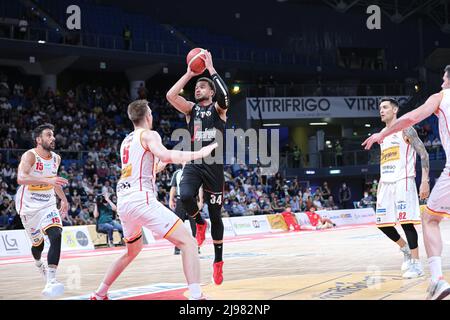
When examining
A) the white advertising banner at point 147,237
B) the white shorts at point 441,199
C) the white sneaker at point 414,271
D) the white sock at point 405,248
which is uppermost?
the white shorts at point 441,199

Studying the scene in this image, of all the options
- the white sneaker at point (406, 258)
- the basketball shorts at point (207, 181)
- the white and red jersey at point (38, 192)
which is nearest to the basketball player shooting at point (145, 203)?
the basketball shorts at point (207, 181)

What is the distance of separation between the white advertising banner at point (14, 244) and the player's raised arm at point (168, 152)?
→ 1140 cm

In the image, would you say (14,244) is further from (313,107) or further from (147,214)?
(313,107)

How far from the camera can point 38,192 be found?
858 centimetres

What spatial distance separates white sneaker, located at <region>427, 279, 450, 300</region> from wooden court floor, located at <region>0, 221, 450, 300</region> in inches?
8.9

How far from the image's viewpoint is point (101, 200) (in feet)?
57.9

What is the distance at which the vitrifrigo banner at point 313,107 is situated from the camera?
126 feet

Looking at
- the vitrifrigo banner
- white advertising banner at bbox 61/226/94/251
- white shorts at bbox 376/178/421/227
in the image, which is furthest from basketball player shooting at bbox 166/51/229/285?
the vitrifrigo banner

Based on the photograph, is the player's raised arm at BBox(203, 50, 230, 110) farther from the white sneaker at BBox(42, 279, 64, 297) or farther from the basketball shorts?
the white sneaker at BBox(42, 279, 64, 297)

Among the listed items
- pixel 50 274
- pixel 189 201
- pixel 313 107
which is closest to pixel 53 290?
pixel 50 274

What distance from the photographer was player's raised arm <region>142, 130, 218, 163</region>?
5762 millimetres

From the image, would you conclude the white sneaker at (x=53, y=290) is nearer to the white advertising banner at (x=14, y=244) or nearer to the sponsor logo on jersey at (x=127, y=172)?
the sponsor logo on jersey at (x=127, y=172)

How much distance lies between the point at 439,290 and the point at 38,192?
5382 millimetres

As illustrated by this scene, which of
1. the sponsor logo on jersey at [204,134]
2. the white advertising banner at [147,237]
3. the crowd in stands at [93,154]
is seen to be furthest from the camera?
the crowd in stands at [93,154]
